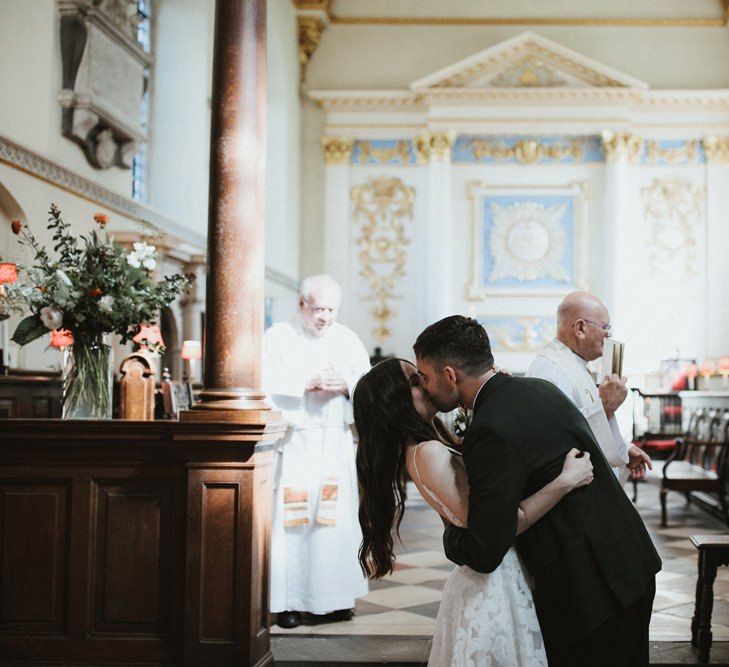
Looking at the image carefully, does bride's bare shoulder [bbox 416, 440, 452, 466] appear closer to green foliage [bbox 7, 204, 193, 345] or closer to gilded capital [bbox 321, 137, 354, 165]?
green foliage [bbox 7, 204, 193, 345]

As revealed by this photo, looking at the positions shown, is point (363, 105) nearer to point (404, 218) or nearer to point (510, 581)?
point (404, 218)

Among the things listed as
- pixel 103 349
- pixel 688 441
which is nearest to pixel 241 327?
pixel 103 349

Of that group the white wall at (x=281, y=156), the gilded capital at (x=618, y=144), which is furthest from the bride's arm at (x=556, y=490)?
the gilded capital at (x=618, y=144)

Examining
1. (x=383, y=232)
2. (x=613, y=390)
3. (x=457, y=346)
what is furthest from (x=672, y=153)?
(x=457, y=346)

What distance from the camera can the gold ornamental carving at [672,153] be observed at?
16.0m

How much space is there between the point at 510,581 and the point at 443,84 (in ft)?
46.7

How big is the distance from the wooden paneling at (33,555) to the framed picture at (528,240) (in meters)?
12.7

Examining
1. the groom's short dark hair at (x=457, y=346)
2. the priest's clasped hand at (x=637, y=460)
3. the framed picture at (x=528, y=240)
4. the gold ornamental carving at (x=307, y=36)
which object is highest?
the gold ornamental carving at (x=307, y=36)

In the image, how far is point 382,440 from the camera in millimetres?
2354

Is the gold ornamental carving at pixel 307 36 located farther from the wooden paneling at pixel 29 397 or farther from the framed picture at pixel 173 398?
the wooden paneling at pixel 29 397

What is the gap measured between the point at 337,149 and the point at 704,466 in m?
9.40

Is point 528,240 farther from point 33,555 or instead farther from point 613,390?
point 33,555

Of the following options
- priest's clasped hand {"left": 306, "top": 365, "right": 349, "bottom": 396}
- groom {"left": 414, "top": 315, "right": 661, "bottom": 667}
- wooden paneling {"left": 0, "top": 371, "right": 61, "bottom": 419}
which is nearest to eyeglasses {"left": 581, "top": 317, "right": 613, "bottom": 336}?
groom {"left": 414, "top": 315, "right": 661, "bottom": 667}

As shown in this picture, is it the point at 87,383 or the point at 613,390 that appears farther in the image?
the point at 87,383
